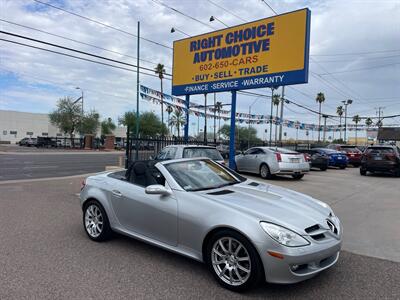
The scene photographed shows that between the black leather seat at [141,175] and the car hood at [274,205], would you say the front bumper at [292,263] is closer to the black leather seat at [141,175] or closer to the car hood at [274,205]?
the car hood at [274,205]

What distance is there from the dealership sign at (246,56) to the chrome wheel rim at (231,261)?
34.8 ft

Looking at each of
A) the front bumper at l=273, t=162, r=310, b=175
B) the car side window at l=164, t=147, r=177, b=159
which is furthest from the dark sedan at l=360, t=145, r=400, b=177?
the car side window at l=164, t=147, r=177, b=159

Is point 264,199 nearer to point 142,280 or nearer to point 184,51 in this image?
point 142,280

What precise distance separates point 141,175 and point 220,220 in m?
1.80

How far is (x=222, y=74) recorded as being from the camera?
15.5m

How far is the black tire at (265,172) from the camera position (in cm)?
1514

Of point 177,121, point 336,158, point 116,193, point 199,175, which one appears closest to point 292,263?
point 199,175

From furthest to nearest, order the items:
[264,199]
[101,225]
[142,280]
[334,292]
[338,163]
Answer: [338,163]
[101,225]
[264,199]
[142,280]
[334,292]

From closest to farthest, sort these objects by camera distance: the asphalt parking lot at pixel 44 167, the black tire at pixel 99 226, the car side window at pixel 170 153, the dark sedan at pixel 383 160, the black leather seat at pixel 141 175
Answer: the black leather seat at pixel 141 175
the black tire at pixel 99 226
the car side window at pixel 170 153
the asphalt parking lot at pixel 44 167
the dark sedan at pixel 383 160

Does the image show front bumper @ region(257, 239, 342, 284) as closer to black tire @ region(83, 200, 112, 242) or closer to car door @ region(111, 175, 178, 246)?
car door @ region(111, 175, 178, 246)

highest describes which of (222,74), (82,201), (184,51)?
(184,51)

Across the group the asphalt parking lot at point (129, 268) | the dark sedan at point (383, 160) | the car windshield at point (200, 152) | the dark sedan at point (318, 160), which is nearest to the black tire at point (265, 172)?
the car windshield at point (200, 152)

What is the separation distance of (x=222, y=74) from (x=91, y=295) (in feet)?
42.7

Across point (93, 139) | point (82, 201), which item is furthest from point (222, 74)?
point (93, 139)
